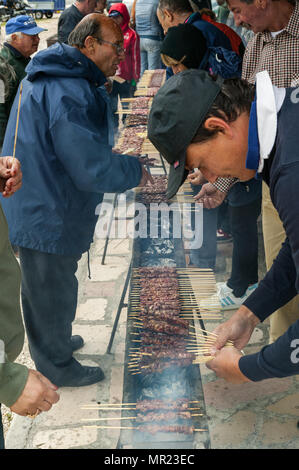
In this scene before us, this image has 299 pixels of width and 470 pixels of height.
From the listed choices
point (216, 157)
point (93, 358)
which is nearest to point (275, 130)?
point (216, 157)

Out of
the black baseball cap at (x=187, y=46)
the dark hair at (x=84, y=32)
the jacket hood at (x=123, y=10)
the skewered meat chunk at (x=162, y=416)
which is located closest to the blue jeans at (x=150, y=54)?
the jacket hood at (x=123, y=10)

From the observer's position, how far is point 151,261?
3465 mm

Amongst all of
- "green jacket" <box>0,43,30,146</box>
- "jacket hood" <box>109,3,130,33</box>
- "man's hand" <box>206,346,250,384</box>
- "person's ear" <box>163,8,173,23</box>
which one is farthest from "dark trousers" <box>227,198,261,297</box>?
"jacket hood" <box>109,3,130,33</box>

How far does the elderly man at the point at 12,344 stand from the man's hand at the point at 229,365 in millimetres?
730

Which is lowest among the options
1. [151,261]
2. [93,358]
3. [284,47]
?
[93,358]

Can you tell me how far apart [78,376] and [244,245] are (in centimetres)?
178

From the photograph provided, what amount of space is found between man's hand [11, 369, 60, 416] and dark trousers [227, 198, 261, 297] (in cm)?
249

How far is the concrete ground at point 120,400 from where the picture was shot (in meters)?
2.88

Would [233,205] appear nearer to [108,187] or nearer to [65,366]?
[108,187]

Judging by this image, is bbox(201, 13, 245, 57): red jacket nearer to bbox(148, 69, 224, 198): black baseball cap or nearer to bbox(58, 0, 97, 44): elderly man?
bbox(148, 69, 224, 198): black baseball cap

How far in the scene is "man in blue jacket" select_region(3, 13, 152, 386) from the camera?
2711 mm

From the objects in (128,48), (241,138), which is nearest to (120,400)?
(241,138)

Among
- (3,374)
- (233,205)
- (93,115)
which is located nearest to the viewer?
(3,374)

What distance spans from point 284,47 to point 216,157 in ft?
5.90
